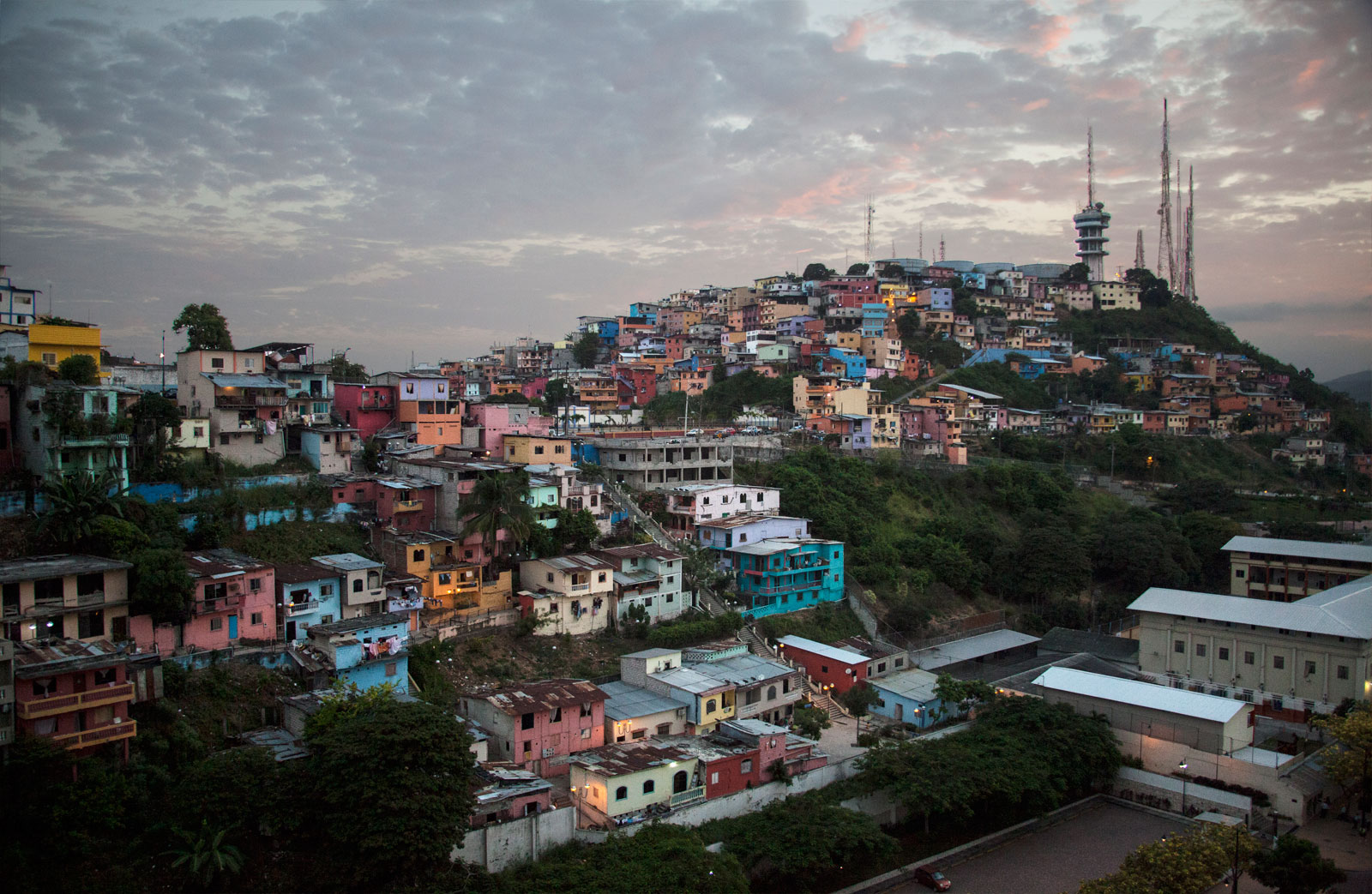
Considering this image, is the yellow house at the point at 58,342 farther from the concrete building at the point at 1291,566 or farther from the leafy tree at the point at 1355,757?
the concrete building at the point at 1291,566

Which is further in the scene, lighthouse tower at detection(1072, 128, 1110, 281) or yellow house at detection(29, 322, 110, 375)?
lighthouse tower at detection(1072, 128, 1110, 281)

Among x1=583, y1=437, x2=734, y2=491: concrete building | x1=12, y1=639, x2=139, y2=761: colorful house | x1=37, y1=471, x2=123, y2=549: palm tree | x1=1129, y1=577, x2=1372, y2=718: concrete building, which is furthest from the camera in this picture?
x1=583, y1=437, x2=734, y2=491: concrete building

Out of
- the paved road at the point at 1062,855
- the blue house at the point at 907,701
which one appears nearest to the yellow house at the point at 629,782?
the paved road at the point at 1062,855

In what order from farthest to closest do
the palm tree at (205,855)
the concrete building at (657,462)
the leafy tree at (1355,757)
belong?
the concrete building at (657,462) → the leafy tree at (1355,757) → the palm tree at (205,855)

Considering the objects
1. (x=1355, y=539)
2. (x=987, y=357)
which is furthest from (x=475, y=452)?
(x=987, y=357)

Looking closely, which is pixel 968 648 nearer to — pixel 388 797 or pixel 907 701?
pixel 907 701

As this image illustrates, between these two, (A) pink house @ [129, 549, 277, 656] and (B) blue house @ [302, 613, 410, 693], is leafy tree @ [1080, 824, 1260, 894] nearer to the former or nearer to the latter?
(B) blue house @ [302, 613, 410, 693]

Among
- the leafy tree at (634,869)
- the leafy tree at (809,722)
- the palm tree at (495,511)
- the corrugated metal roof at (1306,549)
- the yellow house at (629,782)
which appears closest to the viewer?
the leafy tree at (634,869)

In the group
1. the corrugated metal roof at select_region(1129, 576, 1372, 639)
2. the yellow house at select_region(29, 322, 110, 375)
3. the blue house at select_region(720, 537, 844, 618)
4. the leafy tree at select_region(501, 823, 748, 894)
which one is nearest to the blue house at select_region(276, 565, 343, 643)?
the leafy tree at select_region(501, 823, 748, 894)
